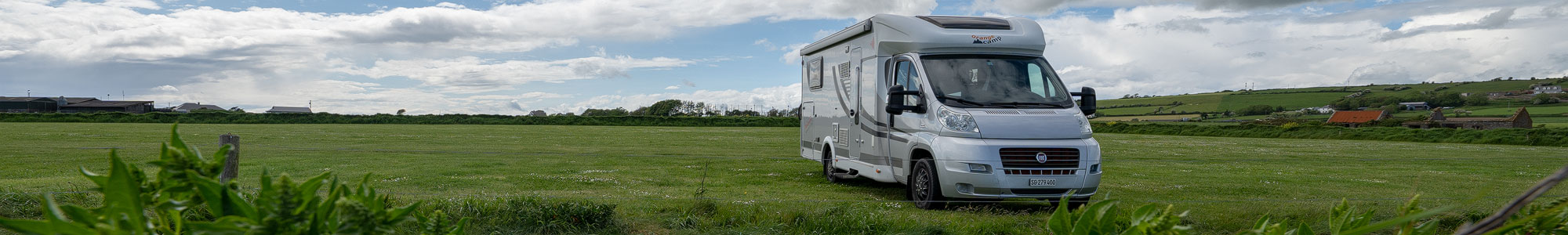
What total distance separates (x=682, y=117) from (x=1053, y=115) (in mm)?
59449

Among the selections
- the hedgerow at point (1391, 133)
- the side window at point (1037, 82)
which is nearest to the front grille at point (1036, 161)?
the side window at point (1037, 82)

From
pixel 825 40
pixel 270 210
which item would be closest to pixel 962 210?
pixel 825 40

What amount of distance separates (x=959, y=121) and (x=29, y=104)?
459 feet

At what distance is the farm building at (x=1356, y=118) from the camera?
219 ft

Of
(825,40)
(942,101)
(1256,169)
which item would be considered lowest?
(1256,169)

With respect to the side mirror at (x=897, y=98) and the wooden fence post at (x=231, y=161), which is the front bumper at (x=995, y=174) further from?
the wooden fence post at (x=231, y=161)

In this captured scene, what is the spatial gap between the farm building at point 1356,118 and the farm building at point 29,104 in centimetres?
13526

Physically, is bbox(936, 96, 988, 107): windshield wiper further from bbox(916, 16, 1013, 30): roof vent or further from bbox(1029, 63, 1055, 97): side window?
bbox(916, 16, 1013, 30): roof vent

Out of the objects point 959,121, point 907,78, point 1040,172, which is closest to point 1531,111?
point 907,78

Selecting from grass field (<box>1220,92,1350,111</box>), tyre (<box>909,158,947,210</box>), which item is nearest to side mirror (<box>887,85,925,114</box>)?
tyre (<box>909,158,947,210</box>)

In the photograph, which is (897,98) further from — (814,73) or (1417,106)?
(1417,106)

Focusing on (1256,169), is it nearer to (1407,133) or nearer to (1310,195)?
(1310,195)

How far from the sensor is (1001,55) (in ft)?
34.3

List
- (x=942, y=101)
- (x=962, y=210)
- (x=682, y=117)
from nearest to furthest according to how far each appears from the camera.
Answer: (x=962, y=210) < (x=942, y=101) < (x=682, y=117)
